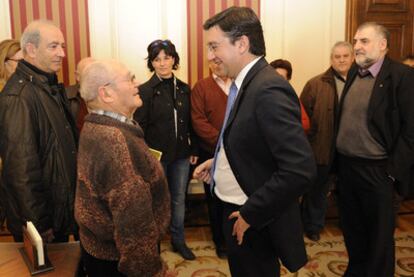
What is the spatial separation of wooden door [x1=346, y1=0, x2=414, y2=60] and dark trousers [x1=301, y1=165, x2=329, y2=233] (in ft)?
5.02

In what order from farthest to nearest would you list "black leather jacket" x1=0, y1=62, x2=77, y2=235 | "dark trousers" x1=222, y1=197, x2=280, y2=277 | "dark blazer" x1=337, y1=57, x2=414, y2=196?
"dark blazer" x1=337, y1=57, x2=414, y2=196
"black leather jacket" x1=0, y1=62, x2=77, y2=235
"dark trousers" x1=222, y1=197, x2=280, y2=277

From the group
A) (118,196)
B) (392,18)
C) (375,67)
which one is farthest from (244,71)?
(392,18)

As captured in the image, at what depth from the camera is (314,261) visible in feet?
10.3

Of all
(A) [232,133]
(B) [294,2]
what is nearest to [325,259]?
(A) [232,133]

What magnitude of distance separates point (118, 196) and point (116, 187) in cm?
3

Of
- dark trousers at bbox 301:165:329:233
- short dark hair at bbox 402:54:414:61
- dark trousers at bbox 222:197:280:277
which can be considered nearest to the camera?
dark trousers at bbox 222:197:280:277

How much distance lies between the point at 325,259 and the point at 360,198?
0.73 meters

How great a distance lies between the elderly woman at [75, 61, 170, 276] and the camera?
59.4 inches

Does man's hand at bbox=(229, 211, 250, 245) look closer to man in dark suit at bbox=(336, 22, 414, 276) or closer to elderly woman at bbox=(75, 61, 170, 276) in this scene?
elderly woman at bbox=(75, 61, 170, 276)

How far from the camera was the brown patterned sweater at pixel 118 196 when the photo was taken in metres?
1.50

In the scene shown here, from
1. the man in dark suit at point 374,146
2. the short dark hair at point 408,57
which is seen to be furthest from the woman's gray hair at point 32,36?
the short dark hair at point 408,57

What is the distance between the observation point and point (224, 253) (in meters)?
3.24

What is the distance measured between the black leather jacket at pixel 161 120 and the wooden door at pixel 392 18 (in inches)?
83.9

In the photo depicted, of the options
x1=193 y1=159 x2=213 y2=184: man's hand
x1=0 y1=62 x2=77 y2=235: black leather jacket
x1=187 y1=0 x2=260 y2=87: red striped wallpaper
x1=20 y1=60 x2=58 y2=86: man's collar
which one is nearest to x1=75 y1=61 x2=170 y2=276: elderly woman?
x1=193 y1=159 x2=213 y2=184: man's hand
